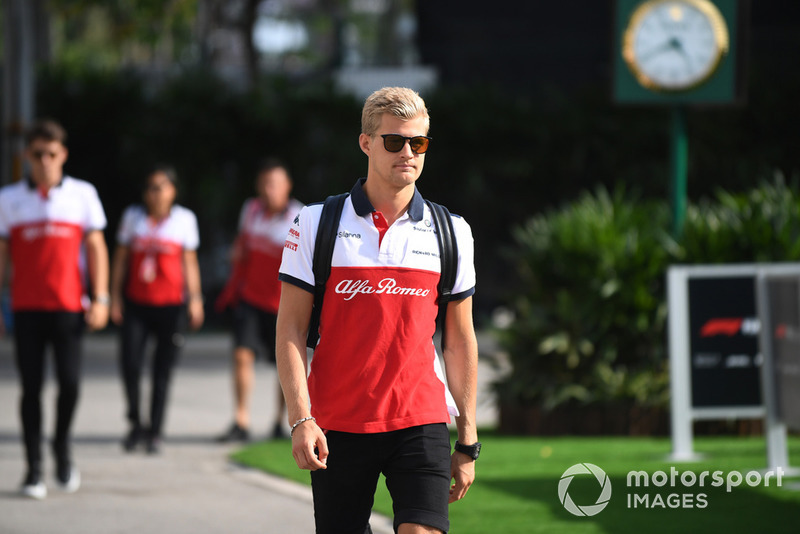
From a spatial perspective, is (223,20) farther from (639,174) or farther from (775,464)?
(775,464)

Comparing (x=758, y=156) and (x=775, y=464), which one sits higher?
(x=758, y=156)

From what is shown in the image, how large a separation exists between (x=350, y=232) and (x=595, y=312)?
5.98 meters

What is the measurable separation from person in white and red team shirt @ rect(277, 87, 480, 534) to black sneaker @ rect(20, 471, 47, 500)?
365 centimetres

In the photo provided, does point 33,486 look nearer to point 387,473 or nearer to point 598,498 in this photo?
point 598,498

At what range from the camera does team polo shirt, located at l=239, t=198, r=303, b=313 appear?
9352 mm

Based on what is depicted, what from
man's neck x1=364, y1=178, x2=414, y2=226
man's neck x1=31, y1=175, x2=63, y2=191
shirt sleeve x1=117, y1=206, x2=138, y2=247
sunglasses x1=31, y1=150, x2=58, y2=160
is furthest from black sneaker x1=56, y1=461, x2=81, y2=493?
man's neck x1=364, y1=178, x2=414, y2=226

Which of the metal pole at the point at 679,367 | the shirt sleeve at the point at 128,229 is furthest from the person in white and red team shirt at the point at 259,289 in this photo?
the metal pole at the point at 679,367

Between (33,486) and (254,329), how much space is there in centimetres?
279

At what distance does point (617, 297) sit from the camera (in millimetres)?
9461

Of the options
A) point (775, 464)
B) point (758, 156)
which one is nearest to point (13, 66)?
point (758, 156)

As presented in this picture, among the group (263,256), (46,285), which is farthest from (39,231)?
(263,256)

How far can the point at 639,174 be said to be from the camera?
20547 millimetres

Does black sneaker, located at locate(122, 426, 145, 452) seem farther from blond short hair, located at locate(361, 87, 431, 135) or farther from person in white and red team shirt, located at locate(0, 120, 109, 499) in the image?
blond short hair, located at locate(361, 87, 431, 135)

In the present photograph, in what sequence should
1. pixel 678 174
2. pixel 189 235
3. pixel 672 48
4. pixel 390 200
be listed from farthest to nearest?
pixel 672 48 → pixel 678 174 → pixel 189 235 → pixel 390 200
